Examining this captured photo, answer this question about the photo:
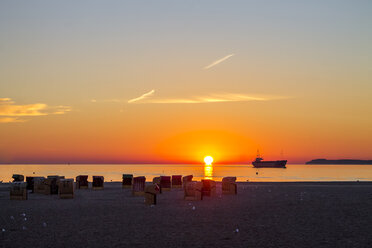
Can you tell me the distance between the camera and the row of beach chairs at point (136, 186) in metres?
26.2

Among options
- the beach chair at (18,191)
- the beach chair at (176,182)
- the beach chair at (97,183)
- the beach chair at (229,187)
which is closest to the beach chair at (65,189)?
the beach chair at (18,191)

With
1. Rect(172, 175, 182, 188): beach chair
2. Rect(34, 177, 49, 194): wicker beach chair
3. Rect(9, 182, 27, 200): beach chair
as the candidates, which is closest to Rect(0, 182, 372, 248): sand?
Rect(9, 182, 27, 200): beach chair

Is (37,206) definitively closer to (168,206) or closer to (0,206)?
(0,206)

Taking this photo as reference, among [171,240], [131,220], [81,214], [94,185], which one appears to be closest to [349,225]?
[171,240]

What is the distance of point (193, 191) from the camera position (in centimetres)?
2628

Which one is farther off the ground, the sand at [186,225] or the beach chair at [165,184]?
the beach chair at [165,184]

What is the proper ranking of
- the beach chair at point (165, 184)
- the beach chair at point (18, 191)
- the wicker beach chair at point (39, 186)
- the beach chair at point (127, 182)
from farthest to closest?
1. the beach chair at point (127, 182)
2. the beach chair at point (165, 184)
3. the wicker beach chair at point (39, 186)
4. the beach chair at point (18, 191)

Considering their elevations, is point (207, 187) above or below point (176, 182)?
below

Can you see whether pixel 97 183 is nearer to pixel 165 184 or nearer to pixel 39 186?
pixel 165 184

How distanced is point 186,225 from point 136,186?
14703 millimetres

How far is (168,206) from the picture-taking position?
2266 cm

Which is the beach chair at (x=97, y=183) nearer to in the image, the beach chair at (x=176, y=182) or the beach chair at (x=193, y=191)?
the beach chair at (x=176, y=182)

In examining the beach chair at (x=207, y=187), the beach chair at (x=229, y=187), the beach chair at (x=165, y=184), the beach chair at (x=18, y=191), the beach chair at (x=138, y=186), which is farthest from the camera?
the beach chair at (x=165, y=184)

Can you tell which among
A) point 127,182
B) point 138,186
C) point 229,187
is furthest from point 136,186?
point 127,182
